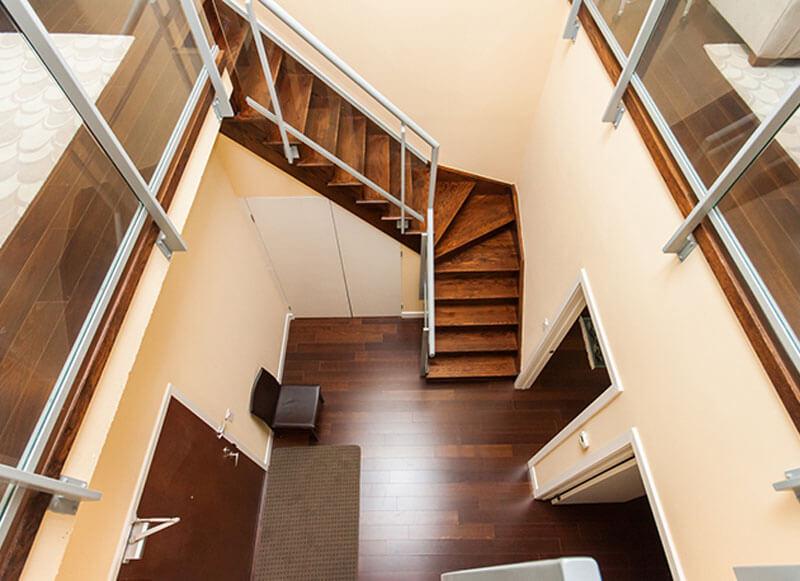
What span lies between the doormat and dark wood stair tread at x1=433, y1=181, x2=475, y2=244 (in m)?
2.09

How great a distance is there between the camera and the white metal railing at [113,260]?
119 cm

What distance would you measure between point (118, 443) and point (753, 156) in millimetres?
2597

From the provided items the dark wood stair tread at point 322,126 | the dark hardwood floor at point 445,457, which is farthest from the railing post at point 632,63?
the dark hardwood floor at point 445,457

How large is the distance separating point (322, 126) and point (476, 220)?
1735 millimetres

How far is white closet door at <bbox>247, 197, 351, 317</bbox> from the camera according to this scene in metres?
3.53

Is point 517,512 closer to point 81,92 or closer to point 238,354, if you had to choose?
point 238,354

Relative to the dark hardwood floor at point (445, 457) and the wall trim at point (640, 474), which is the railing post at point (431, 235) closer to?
the dark hardwood floor at point (445, 457)

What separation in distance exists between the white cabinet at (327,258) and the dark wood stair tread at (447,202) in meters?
0.45

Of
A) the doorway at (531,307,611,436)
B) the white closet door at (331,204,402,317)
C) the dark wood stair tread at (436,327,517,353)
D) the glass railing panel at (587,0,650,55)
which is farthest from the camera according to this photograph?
the dark wood stair tread at (436,327,517,353)

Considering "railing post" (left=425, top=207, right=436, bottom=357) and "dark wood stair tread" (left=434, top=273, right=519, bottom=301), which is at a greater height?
"dark wood stair tread" (left=434, top=273, right=519, bottom=301)

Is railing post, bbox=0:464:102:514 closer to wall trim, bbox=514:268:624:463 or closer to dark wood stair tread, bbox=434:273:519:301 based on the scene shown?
wall trim, bbox=514:268:624:463

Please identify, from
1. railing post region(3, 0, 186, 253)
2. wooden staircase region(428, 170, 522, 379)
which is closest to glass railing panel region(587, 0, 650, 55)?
wooden staircase region(428, 170, 522, 379)

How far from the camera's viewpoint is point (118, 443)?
188cm

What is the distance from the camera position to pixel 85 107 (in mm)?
1425
